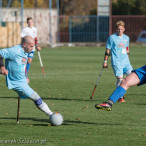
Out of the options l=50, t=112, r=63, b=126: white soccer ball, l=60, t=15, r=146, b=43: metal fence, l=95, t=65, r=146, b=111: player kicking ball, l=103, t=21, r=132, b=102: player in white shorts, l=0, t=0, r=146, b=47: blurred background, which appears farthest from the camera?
l=60, t=15, r=146, b=43: metal fence

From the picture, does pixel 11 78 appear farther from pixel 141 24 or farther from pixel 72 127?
pixel 141 24

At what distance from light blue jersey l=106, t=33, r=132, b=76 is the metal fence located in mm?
32942

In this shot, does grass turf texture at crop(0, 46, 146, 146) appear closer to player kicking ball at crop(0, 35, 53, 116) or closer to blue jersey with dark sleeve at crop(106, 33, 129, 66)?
player kicking ball at crop(0, 35, 53, 116)

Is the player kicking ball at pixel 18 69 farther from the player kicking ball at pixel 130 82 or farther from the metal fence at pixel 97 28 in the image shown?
the metal fence at pixel 97 28

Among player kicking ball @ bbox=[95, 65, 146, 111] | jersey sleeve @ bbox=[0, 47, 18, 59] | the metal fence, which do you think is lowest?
the metal fence

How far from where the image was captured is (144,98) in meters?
13.7

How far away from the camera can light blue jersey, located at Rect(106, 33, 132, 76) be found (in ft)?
43.4

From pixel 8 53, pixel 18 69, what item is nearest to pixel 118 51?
pixel 18 69

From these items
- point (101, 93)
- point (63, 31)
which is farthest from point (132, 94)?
point (63, 31)

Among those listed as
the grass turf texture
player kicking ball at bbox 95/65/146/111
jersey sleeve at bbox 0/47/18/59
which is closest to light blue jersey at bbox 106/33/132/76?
the grass turf texture

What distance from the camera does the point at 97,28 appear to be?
4631 cm

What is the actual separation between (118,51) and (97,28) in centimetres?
3322

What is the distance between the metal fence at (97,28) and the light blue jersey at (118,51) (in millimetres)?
32942

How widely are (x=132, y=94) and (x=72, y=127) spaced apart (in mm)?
5844
